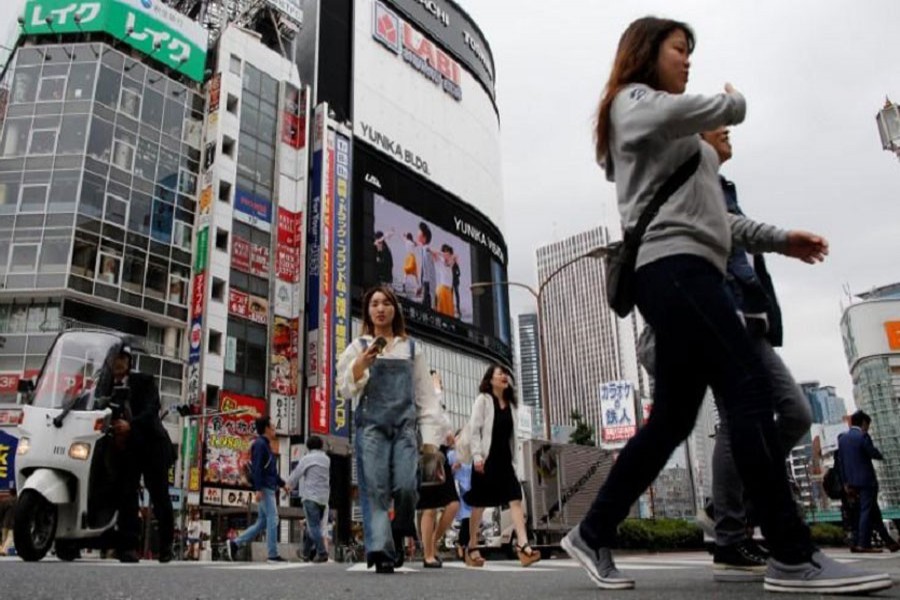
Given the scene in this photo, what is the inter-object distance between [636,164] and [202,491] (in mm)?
27189

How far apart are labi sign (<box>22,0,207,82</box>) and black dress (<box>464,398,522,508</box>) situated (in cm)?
3128

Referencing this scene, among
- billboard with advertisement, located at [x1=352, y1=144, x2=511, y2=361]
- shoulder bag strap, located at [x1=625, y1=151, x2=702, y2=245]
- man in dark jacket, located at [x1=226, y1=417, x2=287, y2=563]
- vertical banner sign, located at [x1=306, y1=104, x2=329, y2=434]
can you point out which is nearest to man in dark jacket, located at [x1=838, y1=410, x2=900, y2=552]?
man in dark jacket, located at [x1=226, y1=417, x2=287, y2=563]

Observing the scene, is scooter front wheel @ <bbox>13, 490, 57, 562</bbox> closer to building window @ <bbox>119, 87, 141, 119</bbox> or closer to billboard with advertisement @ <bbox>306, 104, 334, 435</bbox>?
billboard with advertisement @ <bbox>306, 104, 334, 435</bbox>

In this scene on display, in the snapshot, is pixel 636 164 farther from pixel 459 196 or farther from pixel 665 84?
pixel 459 196

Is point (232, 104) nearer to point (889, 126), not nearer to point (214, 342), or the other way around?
point (214, 342)

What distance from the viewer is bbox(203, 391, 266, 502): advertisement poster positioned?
92.8 ft

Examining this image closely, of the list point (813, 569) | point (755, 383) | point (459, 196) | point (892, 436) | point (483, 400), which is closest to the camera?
point (813, 569)

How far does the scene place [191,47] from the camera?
3469 cm

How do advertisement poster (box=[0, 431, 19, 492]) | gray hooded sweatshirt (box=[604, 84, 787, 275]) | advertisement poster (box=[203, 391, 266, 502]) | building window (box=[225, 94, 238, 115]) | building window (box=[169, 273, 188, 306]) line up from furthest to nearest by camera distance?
building window (box=[225, 94, 238, 115]) < building window (box=[169, 273, 188, 306]) < advertisement poster (box=[203, 391, 266, 502]) < advertisement poster (box=[0, 431, 19, 492]) < gray hooded sweatshirt (box=[604, 84, 787, 275])

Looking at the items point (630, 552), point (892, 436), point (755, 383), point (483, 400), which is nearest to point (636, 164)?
point (755, 383)

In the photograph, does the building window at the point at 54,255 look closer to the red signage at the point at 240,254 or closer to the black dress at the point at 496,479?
the red signage at the point at 240,254

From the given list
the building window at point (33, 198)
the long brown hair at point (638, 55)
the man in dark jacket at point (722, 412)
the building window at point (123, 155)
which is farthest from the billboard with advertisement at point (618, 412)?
the long brown hair at point (638, 55)

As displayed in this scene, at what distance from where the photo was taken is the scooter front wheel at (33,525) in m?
6.18

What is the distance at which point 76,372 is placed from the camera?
6.81 m
